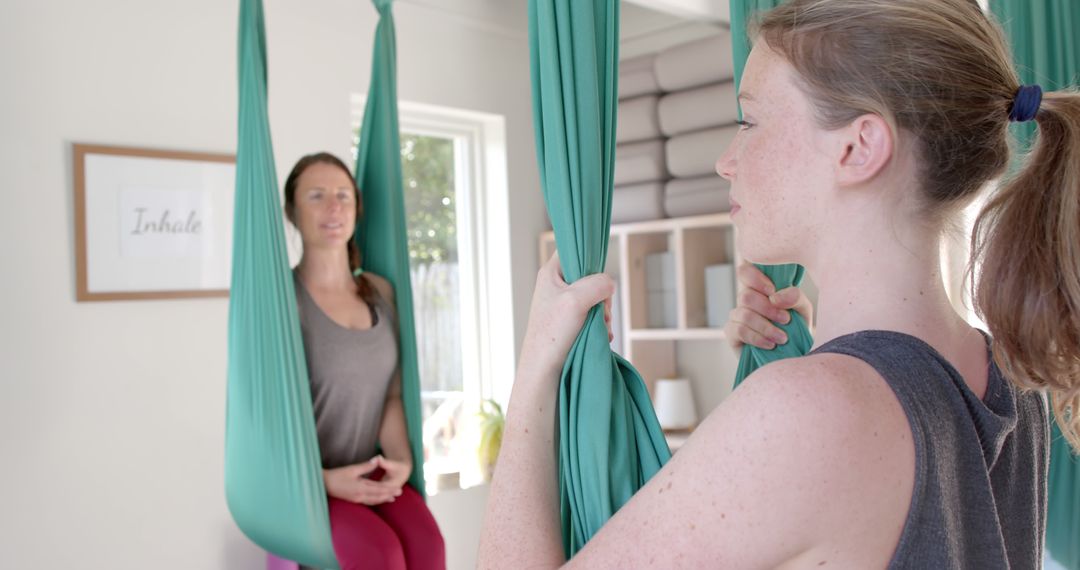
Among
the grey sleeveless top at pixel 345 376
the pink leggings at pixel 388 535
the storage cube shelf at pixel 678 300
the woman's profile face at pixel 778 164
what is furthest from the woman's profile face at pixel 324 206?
the woman's profile face at pixel 778 164

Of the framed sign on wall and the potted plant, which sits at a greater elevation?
the framed sign on wall

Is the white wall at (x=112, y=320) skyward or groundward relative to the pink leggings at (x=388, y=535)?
skyward

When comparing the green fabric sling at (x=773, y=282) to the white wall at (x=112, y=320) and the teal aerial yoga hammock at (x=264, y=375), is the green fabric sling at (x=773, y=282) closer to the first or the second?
the teal aerial yoga hammock at (x=264, y=375)

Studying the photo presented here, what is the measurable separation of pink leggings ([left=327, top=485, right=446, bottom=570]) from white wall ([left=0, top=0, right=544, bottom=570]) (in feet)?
2.33

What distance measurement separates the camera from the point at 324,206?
2477 mm

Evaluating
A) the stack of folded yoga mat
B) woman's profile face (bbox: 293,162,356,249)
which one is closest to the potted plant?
the stack of folded yoga mat

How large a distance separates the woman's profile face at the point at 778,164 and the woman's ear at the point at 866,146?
0.02 m

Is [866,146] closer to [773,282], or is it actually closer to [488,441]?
[773,282]

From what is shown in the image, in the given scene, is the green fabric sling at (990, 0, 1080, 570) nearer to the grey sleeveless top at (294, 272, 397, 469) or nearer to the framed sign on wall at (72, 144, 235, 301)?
the grey sleeveless top at (294, 272, 397, 469)

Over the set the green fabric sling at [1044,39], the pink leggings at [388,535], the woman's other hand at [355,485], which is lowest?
the pink leggings at [388,535]

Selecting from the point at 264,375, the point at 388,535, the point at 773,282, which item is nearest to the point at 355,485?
the point at 388,535

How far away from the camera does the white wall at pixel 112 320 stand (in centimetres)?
257

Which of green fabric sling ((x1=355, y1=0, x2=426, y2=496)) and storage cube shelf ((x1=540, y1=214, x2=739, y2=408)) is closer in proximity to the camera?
green fabric sling ((x1=355, y1=0, x2=426, y2=496))

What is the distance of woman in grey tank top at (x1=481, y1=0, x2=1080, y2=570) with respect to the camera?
0.67 metres
